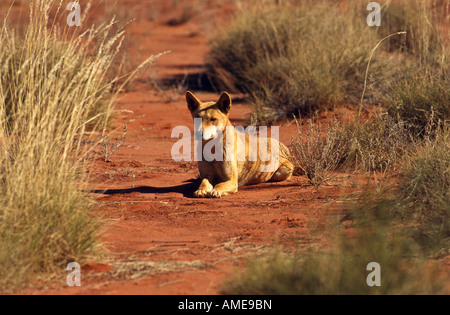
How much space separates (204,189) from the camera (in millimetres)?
7582

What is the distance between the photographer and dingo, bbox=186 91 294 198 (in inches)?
298

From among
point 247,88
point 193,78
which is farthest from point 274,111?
point 193,78

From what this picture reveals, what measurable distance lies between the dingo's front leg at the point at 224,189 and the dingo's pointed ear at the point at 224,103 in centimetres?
84

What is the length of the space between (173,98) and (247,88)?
1.64 meters

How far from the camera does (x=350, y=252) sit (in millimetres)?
4625

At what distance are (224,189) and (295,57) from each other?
17.8 feet

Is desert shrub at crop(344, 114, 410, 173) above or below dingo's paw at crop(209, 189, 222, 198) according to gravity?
above
